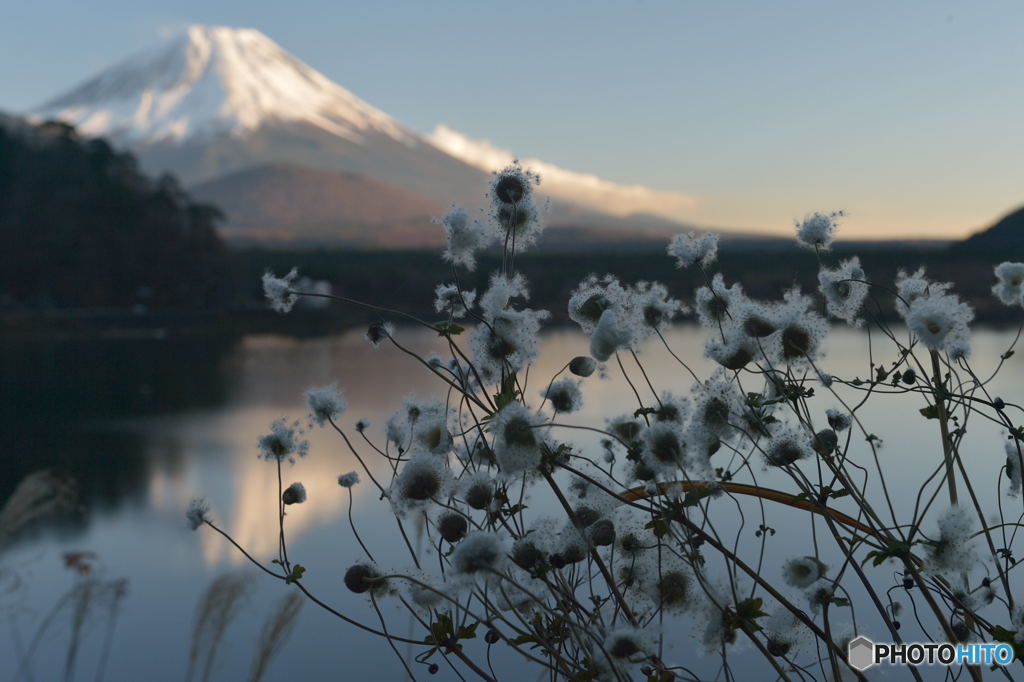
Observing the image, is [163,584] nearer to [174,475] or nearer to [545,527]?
[174,475]

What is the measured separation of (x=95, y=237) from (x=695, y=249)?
33.1 meters

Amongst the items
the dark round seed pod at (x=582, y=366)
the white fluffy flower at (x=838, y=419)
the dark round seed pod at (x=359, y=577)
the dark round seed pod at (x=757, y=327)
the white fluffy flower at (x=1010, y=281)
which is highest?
the white fluffy flower at (x=1010, y=281)

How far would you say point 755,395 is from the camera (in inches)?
45.0

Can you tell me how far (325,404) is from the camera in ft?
4.33

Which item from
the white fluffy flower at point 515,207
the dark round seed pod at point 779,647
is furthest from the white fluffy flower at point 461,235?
the dark round seed pod at point 779,647

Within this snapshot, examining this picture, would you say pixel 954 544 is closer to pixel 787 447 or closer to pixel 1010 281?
pixel 787 447

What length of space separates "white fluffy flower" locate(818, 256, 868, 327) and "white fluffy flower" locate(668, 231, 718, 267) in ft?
0.47

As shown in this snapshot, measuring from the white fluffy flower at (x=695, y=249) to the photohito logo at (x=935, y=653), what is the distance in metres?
0.50

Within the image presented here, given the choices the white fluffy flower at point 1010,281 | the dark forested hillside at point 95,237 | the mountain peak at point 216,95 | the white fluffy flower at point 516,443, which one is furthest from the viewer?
the mountain peak at point 216,95

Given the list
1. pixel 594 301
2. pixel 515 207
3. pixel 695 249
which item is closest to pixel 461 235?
pixel 515 207

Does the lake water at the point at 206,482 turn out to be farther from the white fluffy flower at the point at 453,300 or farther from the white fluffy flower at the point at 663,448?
the white fluffy flower at the point at 663,448

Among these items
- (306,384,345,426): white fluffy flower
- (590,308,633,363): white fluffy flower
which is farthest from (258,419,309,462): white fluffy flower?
(590,308,633,363): white fluffy flower

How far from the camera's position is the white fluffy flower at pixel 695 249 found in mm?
1256

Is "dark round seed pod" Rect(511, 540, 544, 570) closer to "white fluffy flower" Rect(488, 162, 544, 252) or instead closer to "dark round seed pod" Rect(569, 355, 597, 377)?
"dark round seed pod" Rect(569, 355, 597, 377)
